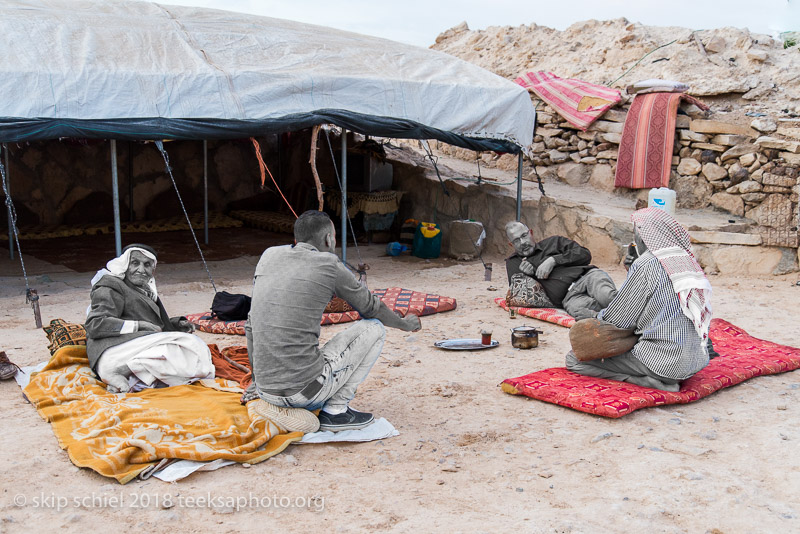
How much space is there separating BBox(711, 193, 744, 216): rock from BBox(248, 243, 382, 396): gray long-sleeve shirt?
23.8 ft

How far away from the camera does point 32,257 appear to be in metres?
9.63

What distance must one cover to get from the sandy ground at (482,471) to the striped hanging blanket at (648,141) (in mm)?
5452

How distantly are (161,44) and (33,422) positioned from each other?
17.1ft

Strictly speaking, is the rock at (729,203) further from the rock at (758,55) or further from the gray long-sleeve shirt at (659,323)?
the gray long-sleeve shirt at (659,323)

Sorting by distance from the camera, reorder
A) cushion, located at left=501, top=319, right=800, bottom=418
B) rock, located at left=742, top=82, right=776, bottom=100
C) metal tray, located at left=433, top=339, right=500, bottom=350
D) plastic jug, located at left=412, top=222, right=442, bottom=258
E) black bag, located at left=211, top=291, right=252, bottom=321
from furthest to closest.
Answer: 1. rock, located at left=742, top=82, right=776, bottom=100
2. plastic jug, located at left=412, top=222, right=442, bottom=258
3. black bag, located at left=211, top=291, right=252, bottom=321
4. metal tray, located at left=433, top=339, right=500, bottom=350
5. cushion, located at left=501, top=319, right=800, bottom=418

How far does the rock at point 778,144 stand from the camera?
27.9 ft

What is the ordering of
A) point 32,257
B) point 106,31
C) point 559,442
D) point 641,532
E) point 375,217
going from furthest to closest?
point 375,217 < point 32,257 < point 106,31 < point 559,442 < point 641,532

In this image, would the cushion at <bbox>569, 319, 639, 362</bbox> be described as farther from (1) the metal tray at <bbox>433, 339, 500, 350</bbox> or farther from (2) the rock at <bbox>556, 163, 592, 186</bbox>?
(2) the rock at <bbox>556, 163, 592, 186</bbox>

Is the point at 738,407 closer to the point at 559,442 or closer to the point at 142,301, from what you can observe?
the point at 559,442

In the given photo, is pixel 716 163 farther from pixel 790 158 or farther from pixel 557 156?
pixel 557 156

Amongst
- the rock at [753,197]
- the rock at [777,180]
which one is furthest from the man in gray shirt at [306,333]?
the rock at [753,197]

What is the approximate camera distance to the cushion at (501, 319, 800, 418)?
4.11 metres

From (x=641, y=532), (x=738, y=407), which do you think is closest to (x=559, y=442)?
(x=641, y=532)

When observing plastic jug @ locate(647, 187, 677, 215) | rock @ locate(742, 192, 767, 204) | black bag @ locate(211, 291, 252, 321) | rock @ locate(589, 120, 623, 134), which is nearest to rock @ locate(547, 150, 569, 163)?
rock @ locate(589, 120, 623, 134)
